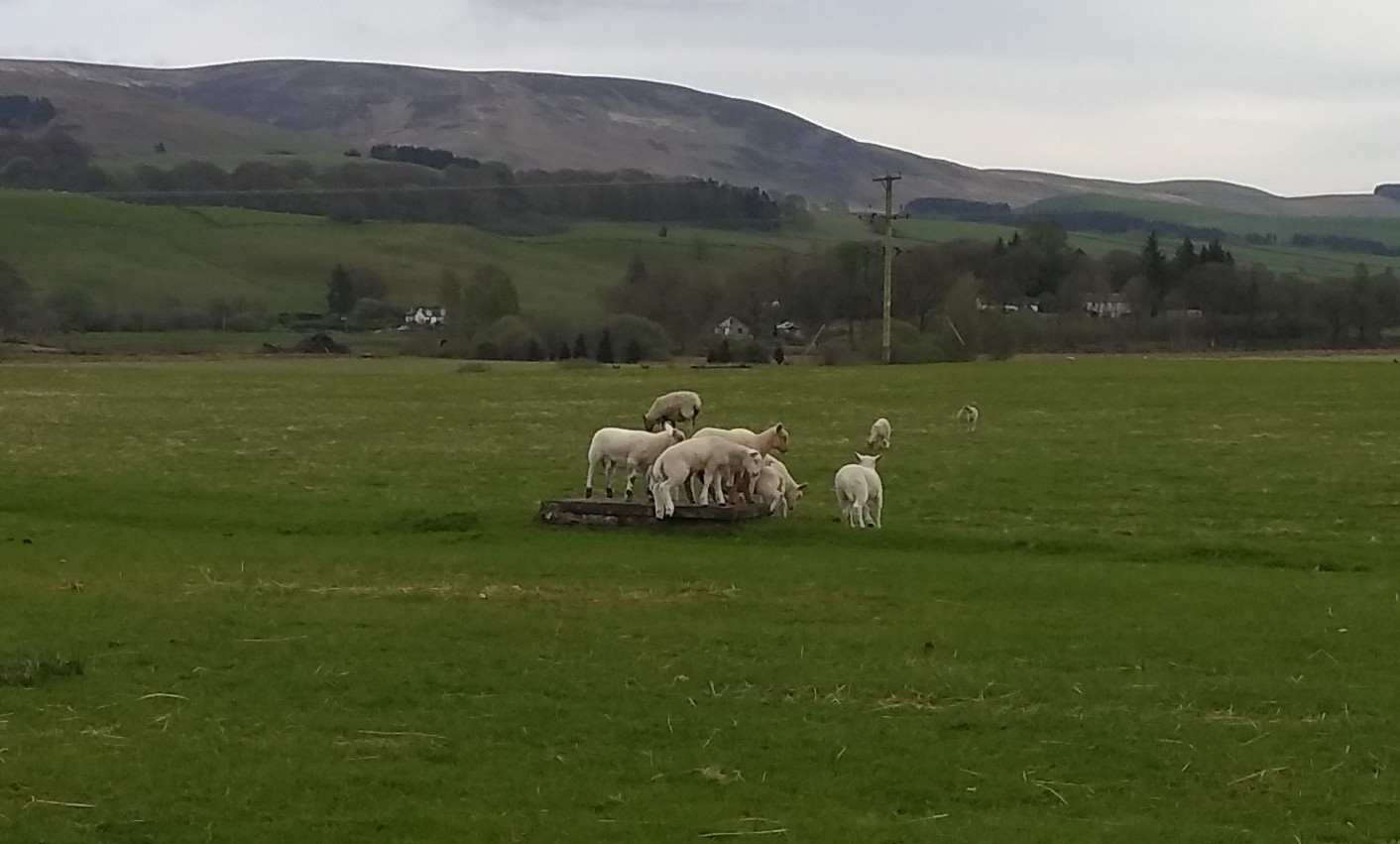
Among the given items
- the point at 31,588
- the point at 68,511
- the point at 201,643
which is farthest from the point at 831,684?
the point at 68,511

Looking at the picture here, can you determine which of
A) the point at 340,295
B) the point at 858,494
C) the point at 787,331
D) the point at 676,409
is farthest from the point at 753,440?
the point at 340,295

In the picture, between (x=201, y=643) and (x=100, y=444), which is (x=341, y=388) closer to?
(x=100, y=444)

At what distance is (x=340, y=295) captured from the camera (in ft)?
516

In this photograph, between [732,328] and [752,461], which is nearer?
[752,461]

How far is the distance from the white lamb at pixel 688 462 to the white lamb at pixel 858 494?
1.50 m

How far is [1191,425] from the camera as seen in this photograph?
46.1m

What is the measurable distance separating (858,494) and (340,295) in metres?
138

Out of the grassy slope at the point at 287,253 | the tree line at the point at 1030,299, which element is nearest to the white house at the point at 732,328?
the tree line at the point at 1030,299

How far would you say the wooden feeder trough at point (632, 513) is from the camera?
23.4 metres

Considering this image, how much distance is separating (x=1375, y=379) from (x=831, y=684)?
5484 centimetres

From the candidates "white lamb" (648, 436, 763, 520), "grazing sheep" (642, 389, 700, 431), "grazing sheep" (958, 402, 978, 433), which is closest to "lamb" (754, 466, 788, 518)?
"white lamb" (648, 436, 763, 520)

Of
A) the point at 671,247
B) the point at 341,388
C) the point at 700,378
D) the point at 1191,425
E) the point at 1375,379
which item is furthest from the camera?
the point at 671,247

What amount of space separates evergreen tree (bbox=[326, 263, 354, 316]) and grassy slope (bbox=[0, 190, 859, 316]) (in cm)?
167

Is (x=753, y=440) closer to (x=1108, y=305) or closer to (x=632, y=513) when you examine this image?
(x=632, y=513)
